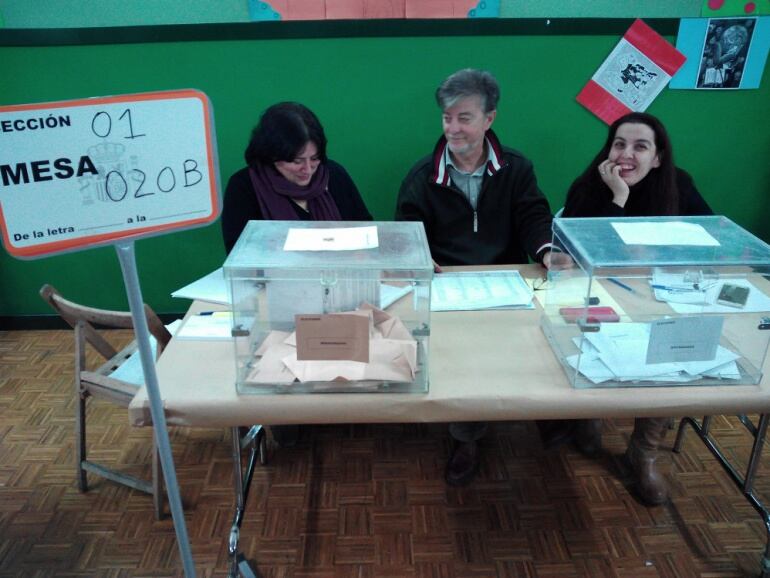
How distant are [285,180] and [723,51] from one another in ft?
6.79

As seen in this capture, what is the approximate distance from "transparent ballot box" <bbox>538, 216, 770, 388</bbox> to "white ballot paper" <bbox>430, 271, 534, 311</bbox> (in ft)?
0.73

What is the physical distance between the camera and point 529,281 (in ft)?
6.13

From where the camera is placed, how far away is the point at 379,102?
107 inches

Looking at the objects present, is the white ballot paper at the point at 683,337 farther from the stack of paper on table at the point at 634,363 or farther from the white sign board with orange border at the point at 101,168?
the white sign board with orange border at the point at 101,168

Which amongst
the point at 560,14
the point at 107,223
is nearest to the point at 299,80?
the point at 560,14

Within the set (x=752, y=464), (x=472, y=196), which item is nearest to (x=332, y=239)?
(x=472, y=196)

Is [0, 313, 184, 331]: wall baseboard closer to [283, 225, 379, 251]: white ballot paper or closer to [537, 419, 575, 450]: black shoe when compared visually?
[283, 225, 379, 251]: white ballot paper

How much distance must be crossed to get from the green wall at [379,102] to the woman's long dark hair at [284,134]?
0.72m

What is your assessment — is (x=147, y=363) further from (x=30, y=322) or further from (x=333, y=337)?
(x=30, y=322)

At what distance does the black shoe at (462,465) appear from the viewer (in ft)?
6.80

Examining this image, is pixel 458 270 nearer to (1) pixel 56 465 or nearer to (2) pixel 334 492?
(2) pixel 334 492

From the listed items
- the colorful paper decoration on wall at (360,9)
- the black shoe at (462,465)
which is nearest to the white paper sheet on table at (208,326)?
the black shoe at (462,465)

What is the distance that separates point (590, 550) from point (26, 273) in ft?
9.35

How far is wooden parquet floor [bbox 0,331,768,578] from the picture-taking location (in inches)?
69.9
